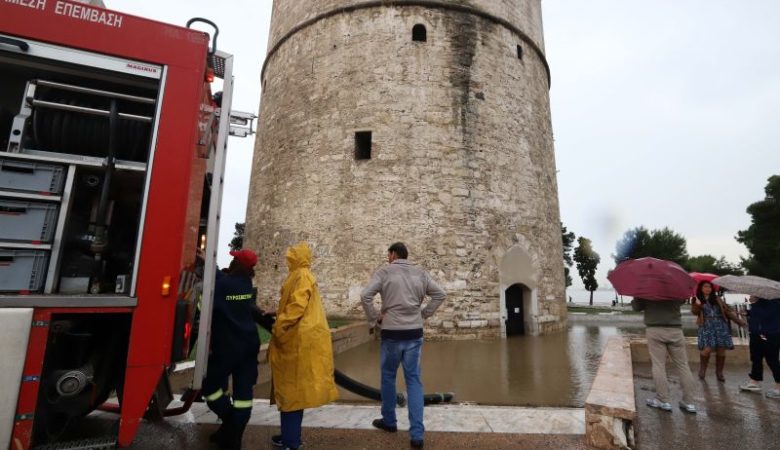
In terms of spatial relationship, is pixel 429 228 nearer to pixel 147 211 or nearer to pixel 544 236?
pixel 544 236

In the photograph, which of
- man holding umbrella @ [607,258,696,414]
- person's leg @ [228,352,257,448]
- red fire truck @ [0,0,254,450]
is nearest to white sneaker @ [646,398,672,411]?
man holding umbrella @ [607,258,696,414]

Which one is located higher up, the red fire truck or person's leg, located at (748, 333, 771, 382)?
the red fire truck

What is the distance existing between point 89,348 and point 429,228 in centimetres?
799

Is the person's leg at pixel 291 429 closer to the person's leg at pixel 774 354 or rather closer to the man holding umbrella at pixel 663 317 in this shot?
the man holding umbrella at pixel 663 317

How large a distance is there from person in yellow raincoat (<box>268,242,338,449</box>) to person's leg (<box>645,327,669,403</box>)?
11.5ft

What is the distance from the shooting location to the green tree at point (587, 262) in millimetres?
34875

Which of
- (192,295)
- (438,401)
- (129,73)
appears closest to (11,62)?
(129,73)

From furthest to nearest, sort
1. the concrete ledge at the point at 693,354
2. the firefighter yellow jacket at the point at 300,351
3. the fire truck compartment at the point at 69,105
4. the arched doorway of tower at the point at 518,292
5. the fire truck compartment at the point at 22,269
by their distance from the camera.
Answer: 1. the arched doorway of tower at the point at 518,292
2. the concrete ledge at the point at 693,354
3. the firefighter yellow jacket at the point at 300,351
4. the fire truck compartment at the point at 69,105
5. the fire truck compartment at the point at 22,269

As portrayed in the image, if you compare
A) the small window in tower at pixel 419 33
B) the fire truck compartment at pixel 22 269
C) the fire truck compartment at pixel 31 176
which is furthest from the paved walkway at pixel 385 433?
the small window in tower at pixel 419 33

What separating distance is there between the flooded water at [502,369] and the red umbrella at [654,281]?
1389 millimetres

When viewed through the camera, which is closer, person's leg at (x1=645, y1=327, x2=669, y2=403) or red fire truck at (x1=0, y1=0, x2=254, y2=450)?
red fire truck at (x1=0, y1=0, x2=254, y2=450)

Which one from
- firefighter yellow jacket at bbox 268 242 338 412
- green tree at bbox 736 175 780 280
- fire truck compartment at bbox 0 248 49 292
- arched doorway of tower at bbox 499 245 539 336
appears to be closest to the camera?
fire truck compartment at bbox 0 248 49 292

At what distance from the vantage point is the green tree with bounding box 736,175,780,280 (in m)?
28.4

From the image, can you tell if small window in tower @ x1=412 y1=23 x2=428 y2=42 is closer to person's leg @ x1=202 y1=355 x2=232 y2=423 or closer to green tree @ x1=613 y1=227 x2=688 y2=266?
person's leg @ x1=202 y1=355 x2=232 y2=423
